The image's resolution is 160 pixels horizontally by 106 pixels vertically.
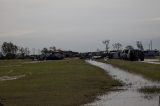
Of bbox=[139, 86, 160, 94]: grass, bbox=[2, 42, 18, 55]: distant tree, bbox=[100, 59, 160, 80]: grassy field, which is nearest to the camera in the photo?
bbox=[139, 86, 160, 94]: grass

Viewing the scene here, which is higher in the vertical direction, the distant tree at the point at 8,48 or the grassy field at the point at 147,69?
the distant tree at the point at 8,48

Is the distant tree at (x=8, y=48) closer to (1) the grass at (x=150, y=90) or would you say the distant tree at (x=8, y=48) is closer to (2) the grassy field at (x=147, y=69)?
(2) the grassy field at (x=147, y=69)

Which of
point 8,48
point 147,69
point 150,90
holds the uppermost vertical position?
point 8,48

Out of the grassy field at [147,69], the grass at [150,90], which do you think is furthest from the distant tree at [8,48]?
the grass at [150,90]

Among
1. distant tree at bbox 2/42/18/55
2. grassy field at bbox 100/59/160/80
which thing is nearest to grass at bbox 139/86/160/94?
grassy field at bbox 100/59/160/80

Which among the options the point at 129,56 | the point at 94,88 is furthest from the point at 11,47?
the point at 94,88

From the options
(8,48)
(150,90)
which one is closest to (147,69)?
(150,90)

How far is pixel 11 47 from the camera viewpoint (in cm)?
17825

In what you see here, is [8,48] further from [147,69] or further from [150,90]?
[150,90]

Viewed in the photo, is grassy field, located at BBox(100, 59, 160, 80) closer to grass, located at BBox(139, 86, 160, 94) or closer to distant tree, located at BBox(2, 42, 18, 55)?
grass, located at BBox(139, 86, 160, 94)

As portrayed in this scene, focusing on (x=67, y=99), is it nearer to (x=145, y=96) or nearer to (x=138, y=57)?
(x=145, y=96)

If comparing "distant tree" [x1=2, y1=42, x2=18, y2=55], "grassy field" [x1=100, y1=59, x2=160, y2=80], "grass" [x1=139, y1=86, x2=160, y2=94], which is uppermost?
"distant tree" [x1=2, y1=42, x2=18, y2=55]

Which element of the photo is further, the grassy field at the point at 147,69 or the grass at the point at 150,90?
the grassy field at the point at 147,69

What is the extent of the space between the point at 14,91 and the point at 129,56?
6205cm
